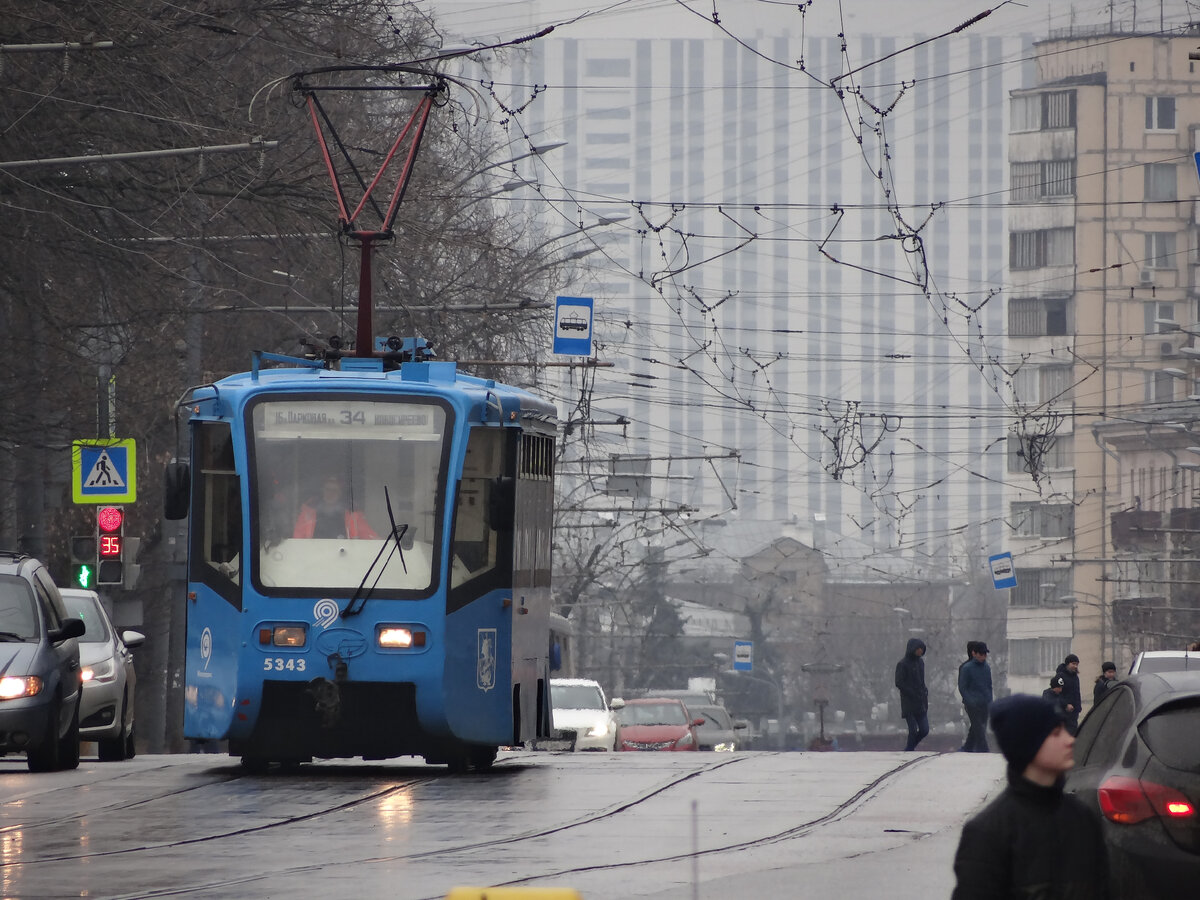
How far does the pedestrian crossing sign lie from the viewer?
27.0 meters

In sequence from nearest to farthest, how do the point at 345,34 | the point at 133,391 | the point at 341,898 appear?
the point at 341,898
the point at 345,34
the point at 133,391

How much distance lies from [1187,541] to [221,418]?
5096 cm

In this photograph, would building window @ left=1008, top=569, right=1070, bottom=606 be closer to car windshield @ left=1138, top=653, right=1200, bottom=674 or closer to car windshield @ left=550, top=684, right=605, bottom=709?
car windshield @ left=550, top=684, right=605, bottom=709

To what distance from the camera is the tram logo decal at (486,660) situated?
16453 mm

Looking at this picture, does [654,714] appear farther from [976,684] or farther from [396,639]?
[396,639]

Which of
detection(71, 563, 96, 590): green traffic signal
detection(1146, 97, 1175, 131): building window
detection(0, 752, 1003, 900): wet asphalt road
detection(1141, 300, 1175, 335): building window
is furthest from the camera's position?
detection(1146, 97, 1175, 131): building window

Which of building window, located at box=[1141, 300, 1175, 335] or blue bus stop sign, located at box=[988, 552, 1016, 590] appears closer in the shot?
blue bus stop sign, located at box=[988, 552, 1016, 590]

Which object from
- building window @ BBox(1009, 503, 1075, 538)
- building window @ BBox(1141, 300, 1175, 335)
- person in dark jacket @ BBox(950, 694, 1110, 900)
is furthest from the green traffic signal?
building window @ BBox(1141, 300, 1175, 335)

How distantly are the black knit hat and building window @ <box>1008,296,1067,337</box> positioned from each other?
9674cm

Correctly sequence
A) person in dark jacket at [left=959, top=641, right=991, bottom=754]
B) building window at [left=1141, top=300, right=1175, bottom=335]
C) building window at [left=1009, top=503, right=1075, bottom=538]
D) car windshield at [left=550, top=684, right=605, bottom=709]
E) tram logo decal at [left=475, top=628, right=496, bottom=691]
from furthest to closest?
building window at [left=1141, top=300, right=1175, bottom=335] → building window at [left=1009, top=503, right=1075, bottom=538] → car windshield at [left=550, top=684, right=605, bottom=709] → person in dark jacket at [left=959, top=641, right=991, bottom=754] → tram logo decal at [left=475, top=628, right=496, bottom=691]

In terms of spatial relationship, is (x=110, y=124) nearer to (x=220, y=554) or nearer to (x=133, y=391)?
(x=220, y=554)

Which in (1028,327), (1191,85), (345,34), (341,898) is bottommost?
(341,898)

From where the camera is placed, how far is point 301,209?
22297 millimetres

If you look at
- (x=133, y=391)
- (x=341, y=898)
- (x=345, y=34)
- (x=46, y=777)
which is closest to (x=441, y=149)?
(x=133, y=391)
